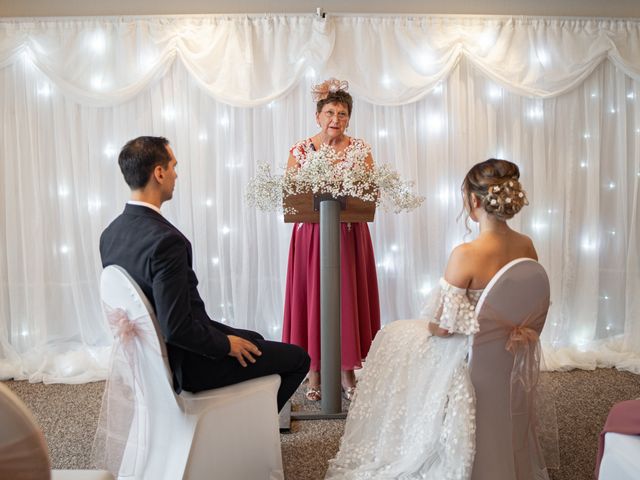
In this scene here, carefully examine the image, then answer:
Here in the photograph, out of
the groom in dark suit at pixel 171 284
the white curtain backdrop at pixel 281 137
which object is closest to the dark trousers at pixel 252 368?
the groom in dark suit at pixel 171 284

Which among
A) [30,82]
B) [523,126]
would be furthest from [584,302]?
[30,82]

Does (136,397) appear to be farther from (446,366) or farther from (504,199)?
(504,199)

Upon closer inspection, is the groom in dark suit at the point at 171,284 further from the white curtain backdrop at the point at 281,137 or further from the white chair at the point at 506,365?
the white curtain backdrop at the point at 281,137

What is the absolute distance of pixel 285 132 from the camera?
13.3 feet

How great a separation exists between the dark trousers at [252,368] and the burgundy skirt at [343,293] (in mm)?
954

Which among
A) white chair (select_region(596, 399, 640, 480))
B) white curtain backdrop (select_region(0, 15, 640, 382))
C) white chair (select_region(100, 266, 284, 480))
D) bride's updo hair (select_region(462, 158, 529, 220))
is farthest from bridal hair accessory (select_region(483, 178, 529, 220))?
white curtain backdrop (select_region(0, 15, 640, 382))

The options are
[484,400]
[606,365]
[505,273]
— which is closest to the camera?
[505,273]

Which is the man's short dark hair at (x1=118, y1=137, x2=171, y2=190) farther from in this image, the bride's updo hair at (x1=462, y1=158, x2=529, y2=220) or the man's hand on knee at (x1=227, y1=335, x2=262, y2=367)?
the bride's updo hair at (x1=462, y1=158, x2=529, y2=220)

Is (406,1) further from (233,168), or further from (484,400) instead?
(484,400)

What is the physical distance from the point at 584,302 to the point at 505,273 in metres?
2.81

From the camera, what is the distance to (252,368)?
6.91ft

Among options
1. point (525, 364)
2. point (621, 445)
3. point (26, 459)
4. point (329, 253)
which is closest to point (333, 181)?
point (329, 253)

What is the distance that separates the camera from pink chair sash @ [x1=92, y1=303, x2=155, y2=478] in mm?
1864

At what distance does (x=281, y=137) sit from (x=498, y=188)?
2350mm
